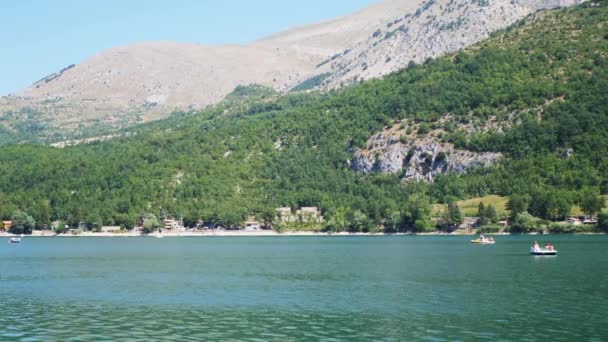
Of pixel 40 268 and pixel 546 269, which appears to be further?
pixel 40 268

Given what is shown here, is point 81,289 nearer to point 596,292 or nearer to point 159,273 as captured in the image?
point 159,273

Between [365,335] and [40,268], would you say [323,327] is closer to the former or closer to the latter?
[365,335]

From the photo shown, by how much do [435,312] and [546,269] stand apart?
47.2 meters

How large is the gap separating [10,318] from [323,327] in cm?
2768

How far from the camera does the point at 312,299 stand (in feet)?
283

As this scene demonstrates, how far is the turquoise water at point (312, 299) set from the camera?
65.7m

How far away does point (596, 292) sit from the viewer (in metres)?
86.7

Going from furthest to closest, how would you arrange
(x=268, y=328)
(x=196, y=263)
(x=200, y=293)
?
(x=196, y=263) < (x=200, y=293) < (x=268, y=328)

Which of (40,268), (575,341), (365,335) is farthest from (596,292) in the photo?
(40,268)

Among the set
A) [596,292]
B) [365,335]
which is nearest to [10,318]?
[365,335]

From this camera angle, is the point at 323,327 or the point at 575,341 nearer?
the point at 575,341

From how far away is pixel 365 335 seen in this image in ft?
210

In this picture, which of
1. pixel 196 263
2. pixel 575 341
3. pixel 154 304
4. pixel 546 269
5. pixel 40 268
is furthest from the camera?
pixel 196 263

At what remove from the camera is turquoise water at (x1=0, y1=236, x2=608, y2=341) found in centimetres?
6569
